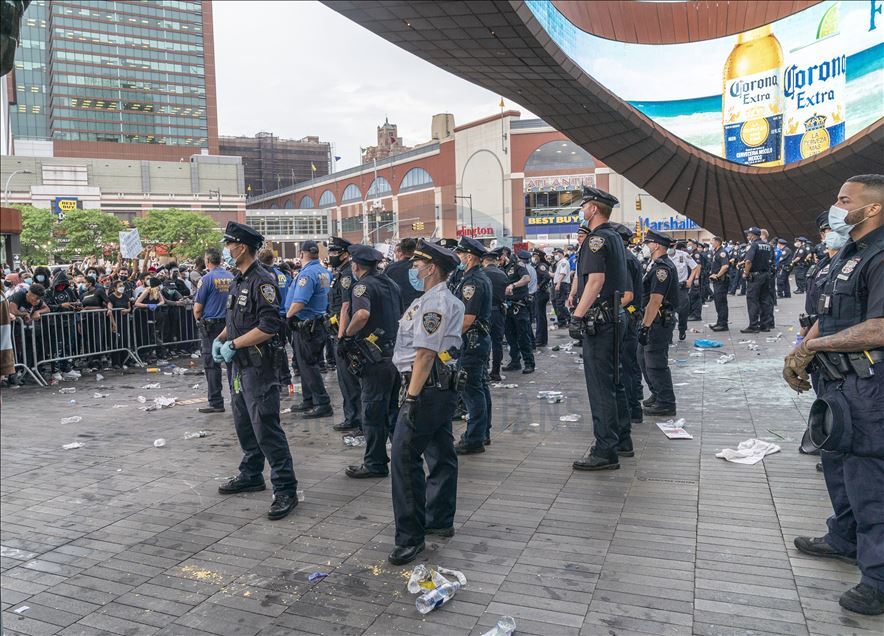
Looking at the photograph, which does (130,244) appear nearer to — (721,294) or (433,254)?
(433,254)

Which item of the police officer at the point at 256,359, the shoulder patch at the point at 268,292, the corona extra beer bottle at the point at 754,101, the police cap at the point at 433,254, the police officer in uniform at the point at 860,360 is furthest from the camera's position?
the corona extra beer bottle at the point at 754,101

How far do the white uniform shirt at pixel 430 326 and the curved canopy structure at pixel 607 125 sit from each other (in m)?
18.9

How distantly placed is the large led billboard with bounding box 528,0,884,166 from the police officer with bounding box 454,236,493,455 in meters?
18.8

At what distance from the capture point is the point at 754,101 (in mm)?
31781

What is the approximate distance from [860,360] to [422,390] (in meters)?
2.45

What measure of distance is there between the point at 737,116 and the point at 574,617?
3496cm

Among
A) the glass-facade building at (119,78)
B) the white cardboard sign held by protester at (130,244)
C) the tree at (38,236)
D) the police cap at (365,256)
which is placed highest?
the glass-facade building at (119,78)

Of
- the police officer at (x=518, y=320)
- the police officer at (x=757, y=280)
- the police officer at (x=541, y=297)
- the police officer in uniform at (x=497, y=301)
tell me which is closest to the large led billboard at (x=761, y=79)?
the police officer at (x=541, y=297)

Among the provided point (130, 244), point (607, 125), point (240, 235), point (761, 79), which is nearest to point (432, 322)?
point (240, 235)

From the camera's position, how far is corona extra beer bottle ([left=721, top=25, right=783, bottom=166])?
30.8 m

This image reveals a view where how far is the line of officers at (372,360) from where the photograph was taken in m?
4.23

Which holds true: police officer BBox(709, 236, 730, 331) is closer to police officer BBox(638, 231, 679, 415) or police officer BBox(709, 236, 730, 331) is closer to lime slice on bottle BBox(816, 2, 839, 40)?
police officer BBox(638, 231, 679, 415)

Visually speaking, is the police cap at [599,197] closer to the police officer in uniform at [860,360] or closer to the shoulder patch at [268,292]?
the police officer in uniform at [860,360]

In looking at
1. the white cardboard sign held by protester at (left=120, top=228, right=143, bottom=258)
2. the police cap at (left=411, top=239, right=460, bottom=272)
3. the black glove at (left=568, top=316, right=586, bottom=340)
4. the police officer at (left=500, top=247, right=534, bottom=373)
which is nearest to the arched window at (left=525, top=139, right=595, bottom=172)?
Result: the white cardboard sign held by protester at (left=120, top=228, right=143, bottom=258)
